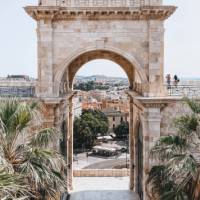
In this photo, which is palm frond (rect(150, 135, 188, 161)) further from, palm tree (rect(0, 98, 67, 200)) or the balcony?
the balcony

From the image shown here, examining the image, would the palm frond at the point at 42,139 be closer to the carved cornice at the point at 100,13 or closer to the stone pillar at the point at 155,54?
the stone pillar at the point at 155,54

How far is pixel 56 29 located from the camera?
57.4 feet

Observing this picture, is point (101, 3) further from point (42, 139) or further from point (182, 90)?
point (42, 139)

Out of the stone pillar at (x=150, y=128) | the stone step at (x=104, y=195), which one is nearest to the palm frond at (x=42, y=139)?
the stone pillar at (x=150, y=128)

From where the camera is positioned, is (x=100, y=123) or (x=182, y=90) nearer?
(x=182, y=90)

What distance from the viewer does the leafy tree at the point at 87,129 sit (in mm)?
60938

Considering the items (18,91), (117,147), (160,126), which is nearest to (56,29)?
(18,91)

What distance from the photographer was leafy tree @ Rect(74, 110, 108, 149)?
6094 centimetres

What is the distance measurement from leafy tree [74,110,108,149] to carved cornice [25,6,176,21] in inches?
1735

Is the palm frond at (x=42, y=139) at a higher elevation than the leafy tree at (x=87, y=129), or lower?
higher

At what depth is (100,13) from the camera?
17203 millimetres

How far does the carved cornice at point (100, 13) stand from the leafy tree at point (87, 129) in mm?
44074

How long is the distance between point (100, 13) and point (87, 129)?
44.4 meters

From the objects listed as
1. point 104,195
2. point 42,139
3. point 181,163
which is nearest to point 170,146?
point 181,163
